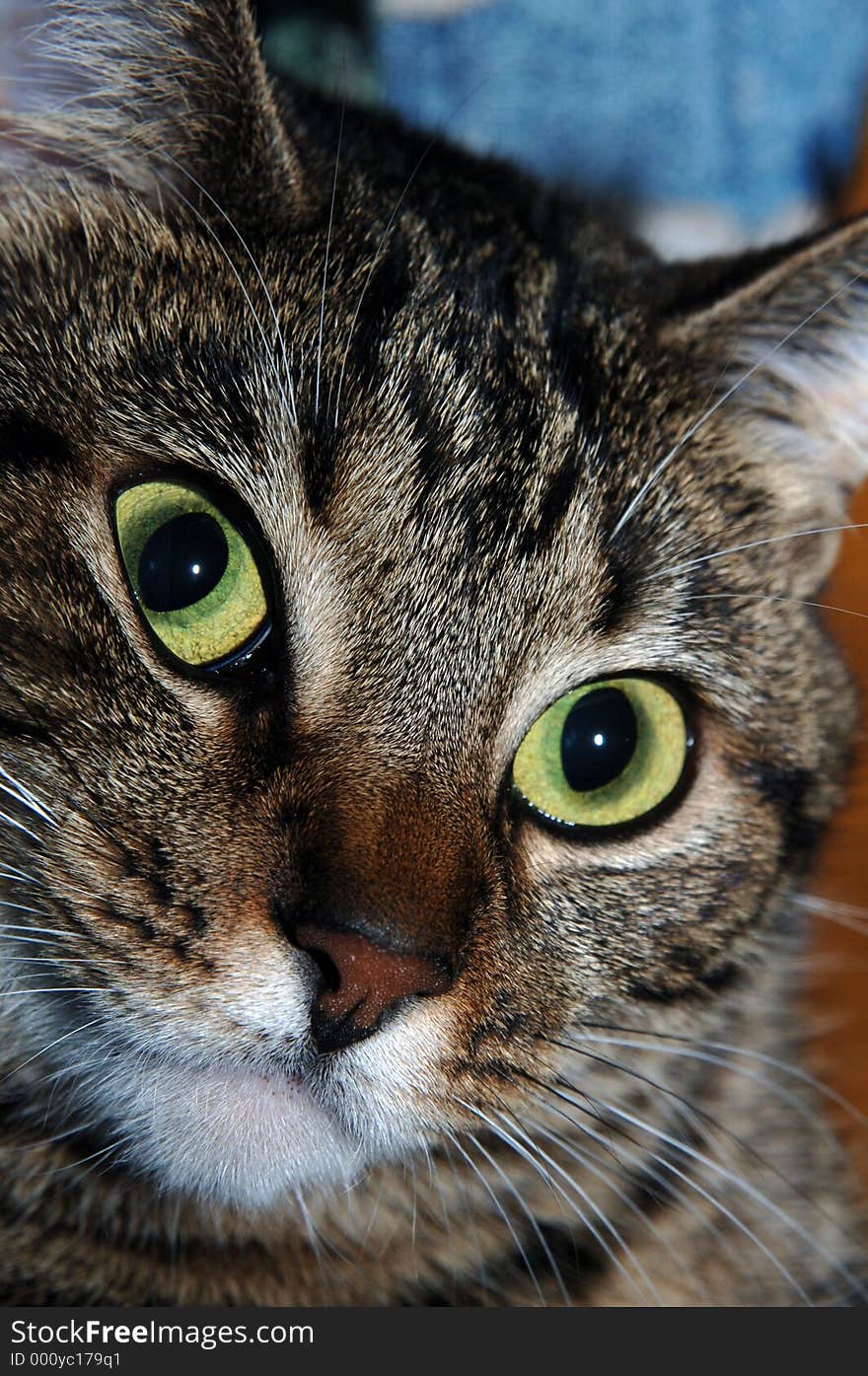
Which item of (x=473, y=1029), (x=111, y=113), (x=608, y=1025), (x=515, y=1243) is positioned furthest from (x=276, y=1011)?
(x=111, y=113)

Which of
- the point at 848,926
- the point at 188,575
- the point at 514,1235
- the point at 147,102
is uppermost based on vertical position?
the point at 147,102

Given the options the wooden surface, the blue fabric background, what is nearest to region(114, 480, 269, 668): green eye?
the wooden surface

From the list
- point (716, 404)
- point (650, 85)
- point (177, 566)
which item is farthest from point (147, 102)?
point (650, 85)

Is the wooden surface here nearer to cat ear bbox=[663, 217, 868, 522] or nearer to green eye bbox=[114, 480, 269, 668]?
cat ear bbox=[663, 217, 868, 522]

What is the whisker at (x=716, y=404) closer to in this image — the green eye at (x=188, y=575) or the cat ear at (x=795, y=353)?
the cat ear at (x=795, y=353)

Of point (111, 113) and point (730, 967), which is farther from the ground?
point (111, 113)

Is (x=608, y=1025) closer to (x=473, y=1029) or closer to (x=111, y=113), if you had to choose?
(x=473, y=1029)

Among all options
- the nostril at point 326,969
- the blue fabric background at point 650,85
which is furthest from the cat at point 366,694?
the blue fabric background at point 650,85

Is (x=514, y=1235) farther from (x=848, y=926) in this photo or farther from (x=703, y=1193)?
(x=848, y=926)
